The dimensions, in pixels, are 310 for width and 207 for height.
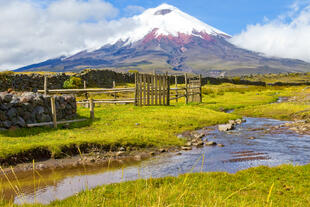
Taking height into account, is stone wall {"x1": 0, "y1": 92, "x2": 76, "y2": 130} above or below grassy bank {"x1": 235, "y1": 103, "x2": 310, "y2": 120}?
above

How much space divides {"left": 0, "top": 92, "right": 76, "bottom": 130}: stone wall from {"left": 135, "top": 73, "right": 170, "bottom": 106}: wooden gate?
Result: 7.59 m

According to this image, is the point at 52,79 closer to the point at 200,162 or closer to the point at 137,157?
the point at 137,157

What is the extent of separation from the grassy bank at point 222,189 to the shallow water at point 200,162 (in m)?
0.52

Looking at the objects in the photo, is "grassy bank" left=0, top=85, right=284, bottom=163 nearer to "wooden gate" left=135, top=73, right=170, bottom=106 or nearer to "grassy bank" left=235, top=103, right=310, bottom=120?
"wooden gate" left=135, top=73, right=170, bottom=106

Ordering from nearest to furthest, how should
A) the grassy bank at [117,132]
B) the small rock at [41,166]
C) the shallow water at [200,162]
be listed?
the shallow water at [200,162] → the small rock at [41,166] → the grassy bank at [117,132]

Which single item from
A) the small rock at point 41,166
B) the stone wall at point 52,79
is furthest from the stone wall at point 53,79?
the small rock at point 41,166

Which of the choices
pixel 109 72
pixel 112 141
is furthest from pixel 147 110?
pixel 109 72

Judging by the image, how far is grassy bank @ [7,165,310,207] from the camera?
19.0 feet

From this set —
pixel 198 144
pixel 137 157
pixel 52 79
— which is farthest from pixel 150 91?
pixel 52 79

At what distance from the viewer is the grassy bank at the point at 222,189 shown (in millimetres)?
5789

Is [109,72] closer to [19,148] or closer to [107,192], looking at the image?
[19,148]

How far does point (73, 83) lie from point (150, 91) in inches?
685

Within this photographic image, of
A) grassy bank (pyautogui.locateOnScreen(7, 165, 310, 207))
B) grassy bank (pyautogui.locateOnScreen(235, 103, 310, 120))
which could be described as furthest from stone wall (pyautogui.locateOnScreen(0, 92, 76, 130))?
grassy bank (pyautogui.locateOnScreen(235, 103, 310, 120))

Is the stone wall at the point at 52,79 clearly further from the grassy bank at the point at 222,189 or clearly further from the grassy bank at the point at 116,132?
the grassy bank at the point at 222,189
